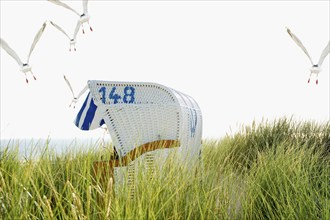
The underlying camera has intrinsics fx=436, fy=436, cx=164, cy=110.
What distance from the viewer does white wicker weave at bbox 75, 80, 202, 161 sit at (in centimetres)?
436

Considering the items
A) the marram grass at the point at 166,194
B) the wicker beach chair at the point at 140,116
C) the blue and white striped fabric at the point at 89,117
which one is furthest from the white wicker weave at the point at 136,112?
the marram grass at the point at 166,194

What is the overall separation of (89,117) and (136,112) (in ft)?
1.78

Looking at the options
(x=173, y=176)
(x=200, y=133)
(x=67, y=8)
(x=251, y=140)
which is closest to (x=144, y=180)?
(x=173, y=176)

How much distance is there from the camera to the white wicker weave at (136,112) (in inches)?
172

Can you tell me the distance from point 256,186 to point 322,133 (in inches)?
233

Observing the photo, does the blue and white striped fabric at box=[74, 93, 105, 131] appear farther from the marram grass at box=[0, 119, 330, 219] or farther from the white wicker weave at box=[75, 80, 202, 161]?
the marram grass at box=[0, 119, 330, 219]

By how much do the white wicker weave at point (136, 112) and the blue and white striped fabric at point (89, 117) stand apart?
0.10 meters

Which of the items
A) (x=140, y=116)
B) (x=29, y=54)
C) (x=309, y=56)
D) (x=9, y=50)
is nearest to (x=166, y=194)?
(x=140, y=116)

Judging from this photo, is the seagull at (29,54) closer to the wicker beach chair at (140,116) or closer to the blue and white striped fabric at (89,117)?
the blue and white striped fabric at (89,117)

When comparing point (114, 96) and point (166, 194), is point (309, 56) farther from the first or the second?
point (166, 194)

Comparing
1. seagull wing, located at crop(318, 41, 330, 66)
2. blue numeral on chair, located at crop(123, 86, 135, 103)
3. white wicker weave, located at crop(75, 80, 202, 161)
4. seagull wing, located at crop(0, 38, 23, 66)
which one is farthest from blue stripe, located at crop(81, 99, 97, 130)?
seagull wing, located at crop(318, 41, 330, 66)

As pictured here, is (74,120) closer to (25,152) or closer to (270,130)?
(25,152)

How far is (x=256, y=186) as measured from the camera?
12.8ft

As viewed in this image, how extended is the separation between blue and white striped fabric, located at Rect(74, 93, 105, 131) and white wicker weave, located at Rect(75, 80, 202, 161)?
100 mm
